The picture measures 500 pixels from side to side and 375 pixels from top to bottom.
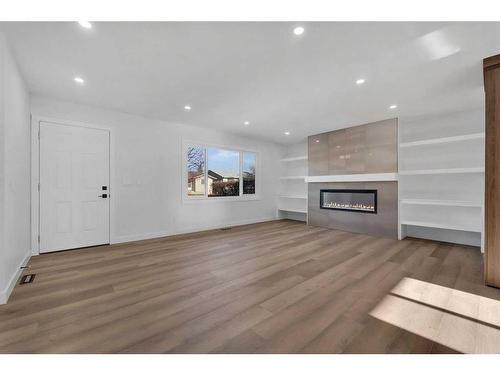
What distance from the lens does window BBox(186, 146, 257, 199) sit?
5.29 metres

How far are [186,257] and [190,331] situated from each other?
179 centimetres

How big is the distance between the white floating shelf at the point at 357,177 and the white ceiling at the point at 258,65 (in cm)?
124

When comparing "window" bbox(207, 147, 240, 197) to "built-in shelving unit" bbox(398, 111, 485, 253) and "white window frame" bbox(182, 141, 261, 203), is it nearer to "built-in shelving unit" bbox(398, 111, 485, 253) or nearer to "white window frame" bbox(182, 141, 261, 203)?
"white window frame" bbox(182, 141, 261, 203)

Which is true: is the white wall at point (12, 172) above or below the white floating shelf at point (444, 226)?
above

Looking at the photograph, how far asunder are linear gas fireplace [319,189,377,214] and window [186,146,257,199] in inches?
79.8

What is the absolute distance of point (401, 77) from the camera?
282 centimetres

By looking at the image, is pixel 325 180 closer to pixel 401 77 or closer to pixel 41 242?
pixel 401 77

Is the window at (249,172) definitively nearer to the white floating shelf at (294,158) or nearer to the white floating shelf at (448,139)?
the white floating shelf at (294,158)

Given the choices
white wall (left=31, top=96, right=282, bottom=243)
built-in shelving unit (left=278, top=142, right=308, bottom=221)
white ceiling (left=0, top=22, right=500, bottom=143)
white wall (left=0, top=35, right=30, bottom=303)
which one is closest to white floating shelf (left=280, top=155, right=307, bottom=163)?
built-in shelving unit (left=278, top=142, right=308, bottom=221)

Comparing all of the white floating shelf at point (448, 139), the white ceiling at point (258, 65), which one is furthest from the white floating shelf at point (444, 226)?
the white ceiling at point (258, 65)

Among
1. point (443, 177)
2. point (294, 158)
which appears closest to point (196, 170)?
point (294, 158)

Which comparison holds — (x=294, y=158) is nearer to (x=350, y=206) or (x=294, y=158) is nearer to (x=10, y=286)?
(x=350, y=206)

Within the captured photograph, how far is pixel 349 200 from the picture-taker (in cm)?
529

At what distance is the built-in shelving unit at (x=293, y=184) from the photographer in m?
6.77
